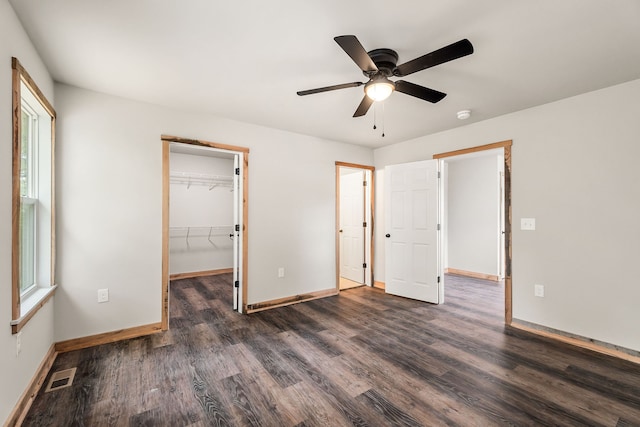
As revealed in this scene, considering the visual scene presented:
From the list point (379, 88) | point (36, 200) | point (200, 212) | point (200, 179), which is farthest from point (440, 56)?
point (200, 212)

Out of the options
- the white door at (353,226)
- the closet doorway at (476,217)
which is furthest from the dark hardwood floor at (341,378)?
the closet doorway at (476,217)

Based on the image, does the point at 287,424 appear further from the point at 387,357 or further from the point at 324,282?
the point at 324,282

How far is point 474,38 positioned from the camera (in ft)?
6.15

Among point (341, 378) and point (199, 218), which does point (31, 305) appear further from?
point (199, 218)

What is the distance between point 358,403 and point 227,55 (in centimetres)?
265

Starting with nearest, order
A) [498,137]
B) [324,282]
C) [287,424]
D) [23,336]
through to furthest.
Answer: [287,424] < [23,336] < [498,137] < [324,282]

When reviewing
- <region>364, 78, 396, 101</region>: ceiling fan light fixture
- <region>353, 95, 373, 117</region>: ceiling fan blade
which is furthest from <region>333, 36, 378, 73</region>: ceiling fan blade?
<region>353, 95, 373, 117</region>: ceiling fan blade

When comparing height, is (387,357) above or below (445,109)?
below

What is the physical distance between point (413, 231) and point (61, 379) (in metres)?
4.12

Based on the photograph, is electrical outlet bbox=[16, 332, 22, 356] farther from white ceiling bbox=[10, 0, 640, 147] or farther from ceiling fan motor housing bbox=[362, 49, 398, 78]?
ceiling fan motor housing bbox=[362, 49, 398, 78]

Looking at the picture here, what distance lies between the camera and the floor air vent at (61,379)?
205 cm

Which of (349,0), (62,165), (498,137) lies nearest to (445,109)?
(498,137)

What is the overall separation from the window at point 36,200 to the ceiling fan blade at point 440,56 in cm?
256

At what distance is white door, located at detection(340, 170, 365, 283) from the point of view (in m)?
5.02
